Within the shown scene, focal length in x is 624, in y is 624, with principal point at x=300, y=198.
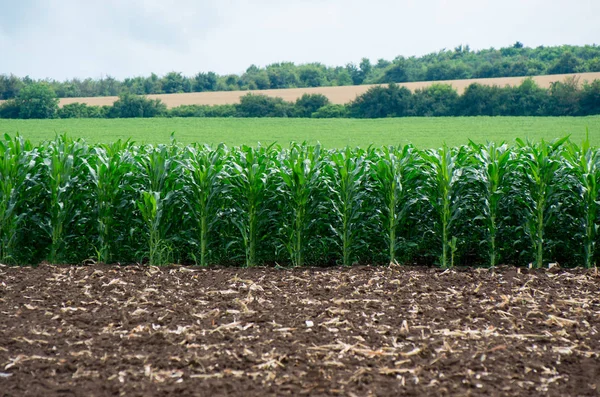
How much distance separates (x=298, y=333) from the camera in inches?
214

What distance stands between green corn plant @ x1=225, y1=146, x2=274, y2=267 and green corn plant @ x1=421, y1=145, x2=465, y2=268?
2310mm

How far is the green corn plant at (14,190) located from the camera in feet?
29.3

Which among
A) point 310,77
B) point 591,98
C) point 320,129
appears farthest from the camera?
point 310,77

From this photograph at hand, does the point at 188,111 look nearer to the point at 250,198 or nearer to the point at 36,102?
the point at 36,102

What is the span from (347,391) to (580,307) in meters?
3.49

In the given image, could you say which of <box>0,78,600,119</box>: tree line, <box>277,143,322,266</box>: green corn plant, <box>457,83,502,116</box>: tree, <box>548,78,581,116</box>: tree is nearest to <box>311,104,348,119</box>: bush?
<box>0,78,600,119</box>: tree line

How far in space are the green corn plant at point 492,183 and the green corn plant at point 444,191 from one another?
1.04ft

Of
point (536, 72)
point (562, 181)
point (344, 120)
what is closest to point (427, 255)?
point (562, 181)

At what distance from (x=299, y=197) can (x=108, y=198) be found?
279 cm

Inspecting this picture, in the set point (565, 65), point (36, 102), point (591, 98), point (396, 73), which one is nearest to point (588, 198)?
point (591, 98)

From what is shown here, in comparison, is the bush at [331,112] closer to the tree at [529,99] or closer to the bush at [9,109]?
the tree at [529,99]

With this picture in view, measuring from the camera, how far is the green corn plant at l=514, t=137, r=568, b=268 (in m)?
8.77

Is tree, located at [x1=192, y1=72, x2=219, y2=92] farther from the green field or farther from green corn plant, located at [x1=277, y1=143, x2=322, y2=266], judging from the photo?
green corn plant, located at [x1=277, y1=143, x2=322, y2=266]

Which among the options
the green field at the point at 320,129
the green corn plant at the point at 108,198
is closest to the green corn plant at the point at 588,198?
the green corn plant at the point at 108,198
